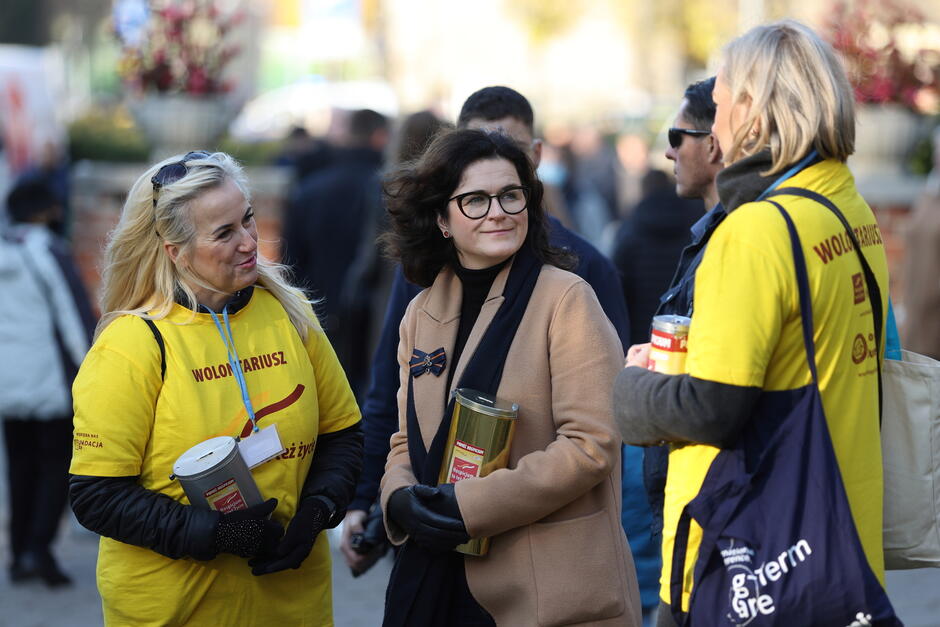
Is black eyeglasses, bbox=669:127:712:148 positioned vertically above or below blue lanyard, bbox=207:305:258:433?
above

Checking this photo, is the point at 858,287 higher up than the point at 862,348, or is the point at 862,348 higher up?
the point at 858,287

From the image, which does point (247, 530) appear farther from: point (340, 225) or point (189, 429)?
point (340, 225)

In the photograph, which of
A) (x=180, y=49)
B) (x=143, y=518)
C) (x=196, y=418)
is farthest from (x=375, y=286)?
(x=143, y=518)

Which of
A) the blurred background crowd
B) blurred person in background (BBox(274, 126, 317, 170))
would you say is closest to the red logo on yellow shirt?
the blurred background crowd

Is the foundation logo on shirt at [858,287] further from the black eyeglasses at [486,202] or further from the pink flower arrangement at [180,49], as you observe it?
the pink flower arrangement at [180,49]

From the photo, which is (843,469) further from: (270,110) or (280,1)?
(280,1)

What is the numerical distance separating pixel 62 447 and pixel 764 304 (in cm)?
495

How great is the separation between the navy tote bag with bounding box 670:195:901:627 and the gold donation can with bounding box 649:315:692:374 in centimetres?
20

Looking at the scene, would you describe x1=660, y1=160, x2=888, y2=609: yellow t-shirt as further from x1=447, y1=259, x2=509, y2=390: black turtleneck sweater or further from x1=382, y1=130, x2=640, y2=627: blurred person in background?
x1=447, y1=259, x2=509, y2=390: black turtleneck sweater

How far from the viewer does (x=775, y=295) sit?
96.6 inches

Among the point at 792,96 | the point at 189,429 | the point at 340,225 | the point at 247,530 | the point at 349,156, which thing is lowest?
the point at 247,530

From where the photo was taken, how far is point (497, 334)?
9.98 feet

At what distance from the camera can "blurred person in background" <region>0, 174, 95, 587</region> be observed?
6.22 meters

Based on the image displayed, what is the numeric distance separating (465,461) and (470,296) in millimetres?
492
